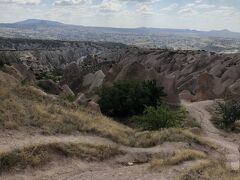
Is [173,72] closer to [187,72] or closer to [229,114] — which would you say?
[187,72]

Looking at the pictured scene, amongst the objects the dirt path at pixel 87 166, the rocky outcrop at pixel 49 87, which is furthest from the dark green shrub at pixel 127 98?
the dirt path at pixel 87 166

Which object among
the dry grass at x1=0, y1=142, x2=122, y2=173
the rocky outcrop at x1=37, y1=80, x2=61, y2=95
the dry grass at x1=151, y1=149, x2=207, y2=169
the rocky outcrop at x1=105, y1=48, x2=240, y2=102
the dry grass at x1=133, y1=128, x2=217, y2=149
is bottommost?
the rocky outcrop at x1=105, y1=48, x2=240, y2=102

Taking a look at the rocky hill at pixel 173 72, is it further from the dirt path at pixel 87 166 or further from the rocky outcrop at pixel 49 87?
the dirt path at pixel 87 166

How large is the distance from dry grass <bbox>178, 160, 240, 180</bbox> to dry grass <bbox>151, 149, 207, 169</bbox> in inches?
40.4

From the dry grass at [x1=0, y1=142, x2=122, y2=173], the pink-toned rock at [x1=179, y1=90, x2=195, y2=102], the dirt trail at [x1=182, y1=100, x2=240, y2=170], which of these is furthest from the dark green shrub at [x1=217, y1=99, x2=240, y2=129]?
the dry grass at [x1=0, y1=142, x2=122, y2=173]

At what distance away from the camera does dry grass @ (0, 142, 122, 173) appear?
17.1 metres

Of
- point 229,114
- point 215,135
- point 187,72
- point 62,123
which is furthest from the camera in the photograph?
point 187,72

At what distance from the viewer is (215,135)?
3938 centimetres

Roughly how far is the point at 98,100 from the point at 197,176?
33.6 m

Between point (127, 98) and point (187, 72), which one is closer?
point (127, 98)

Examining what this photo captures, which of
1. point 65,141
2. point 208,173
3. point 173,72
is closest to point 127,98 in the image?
point 65,141

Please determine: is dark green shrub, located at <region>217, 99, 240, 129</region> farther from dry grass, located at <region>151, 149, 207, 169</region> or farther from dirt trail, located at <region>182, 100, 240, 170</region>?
dry grass, located at <region>151, 149, 207, 169</region>

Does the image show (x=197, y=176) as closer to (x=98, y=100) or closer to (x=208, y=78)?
(x=98, y=100)

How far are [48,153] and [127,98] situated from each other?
30557 mm
